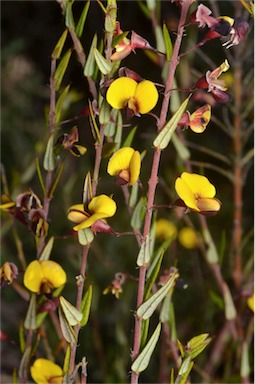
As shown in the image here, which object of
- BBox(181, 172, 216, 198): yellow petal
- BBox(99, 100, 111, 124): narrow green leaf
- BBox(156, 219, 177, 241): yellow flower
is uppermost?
BBox(156, 219, 177, 241): yellow flower

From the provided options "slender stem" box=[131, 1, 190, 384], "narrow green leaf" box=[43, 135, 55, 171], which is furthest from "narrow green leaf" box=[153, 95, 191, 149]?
"narrow green leaf" box=[43, 135, 55, 171]

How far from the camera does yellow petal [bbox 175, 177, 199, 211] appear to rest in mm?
472

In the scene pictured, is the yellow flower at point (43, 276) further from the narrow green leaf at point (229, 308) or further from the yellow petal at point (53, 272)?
the narrow green leaf at point (229, 308)

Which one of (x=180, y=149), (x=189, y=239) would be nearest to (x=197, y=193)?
(x=180, y=149)

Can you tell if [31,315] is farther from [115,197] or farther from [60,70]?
[115,197]

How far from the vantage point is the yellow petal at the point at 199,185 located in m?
0.49

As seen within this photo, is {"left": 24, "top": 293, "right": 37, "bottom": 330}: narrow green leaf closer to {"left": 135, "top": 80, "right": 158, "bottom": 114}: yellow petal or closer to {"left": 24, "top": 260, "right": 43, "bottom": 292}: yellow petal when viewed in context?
{"left": 24, "top": 260, "right": 43, "bottom": 292}: yellow petal

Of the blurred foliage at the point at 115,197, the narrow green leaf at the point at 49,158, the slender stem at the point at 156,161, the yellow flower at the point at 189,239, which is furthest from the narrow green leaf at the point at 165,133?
the yellow flower at the point at 189,239

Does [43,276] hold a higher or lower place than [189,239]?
lower

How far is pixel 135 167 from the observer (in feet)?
1.54

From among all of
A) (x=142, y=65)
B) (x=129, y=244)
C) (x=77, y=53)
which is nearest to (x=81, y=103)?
(x=142, y=65)

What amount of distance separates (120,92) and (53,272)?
0.56 ft

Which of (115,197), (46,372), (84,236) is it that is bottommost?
(46,372)

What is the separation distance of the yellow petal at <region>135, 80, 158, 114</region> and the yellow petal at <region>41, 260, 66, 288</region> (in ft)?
0.52
